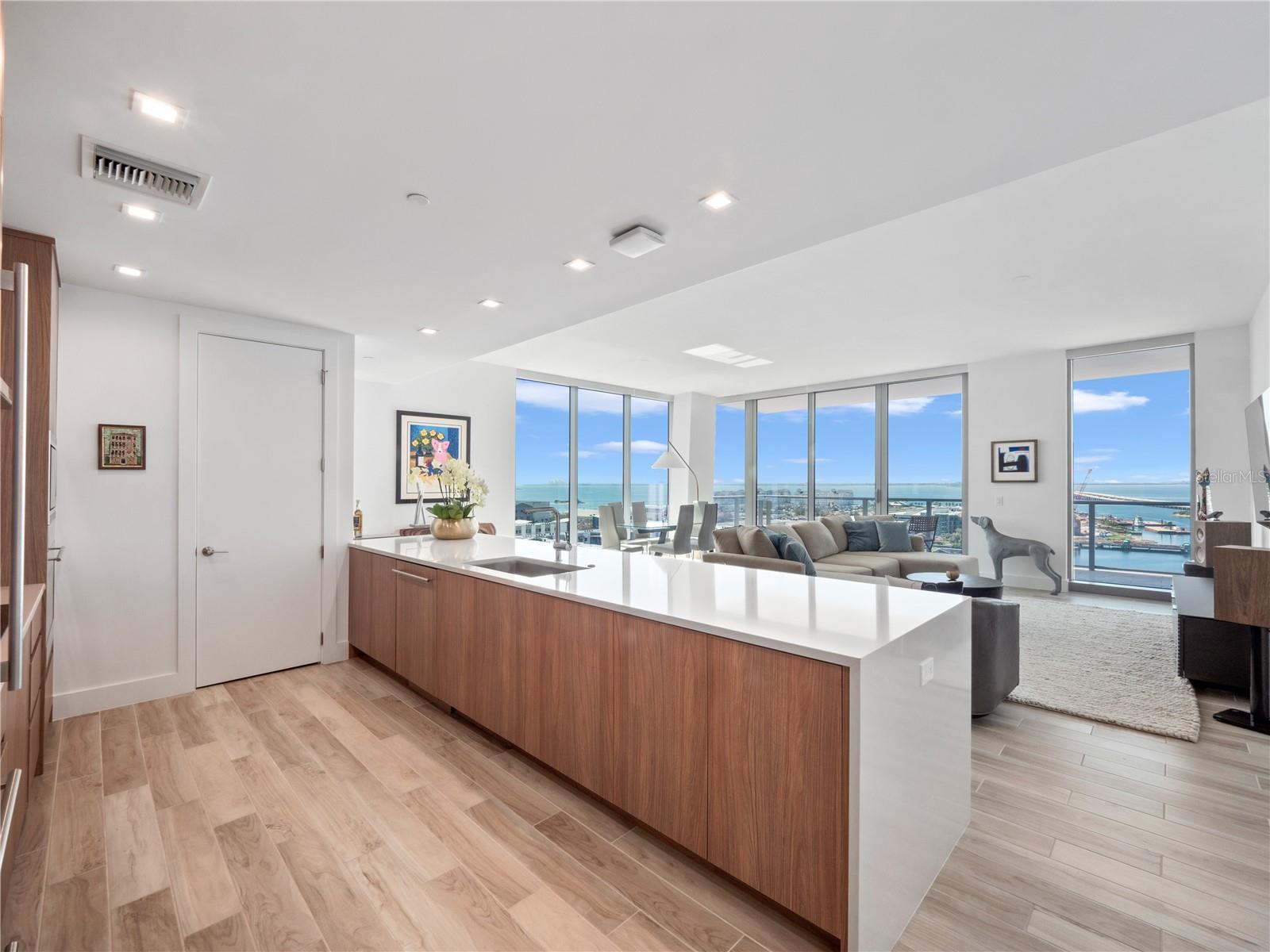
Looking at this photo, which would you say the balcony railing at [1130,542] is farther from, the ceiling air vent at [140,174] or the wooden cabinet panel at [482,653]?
the ceiling air vent at [140,174]

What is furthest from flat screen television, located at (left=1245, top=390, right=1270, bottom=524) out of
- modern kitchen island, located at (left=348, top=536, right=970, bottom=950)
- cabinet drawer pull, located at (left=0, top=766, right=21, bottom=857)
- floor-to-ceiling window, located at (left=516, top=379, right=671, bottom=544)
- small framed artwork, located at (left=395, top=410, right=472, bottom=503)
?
small framed artwork, located at (left=395, top=410, right=472, bottom=503)

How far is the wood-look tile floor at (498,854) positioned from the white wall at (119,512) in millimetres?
481

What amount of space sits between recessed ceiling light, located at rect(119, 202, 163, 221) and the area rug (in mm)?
4774

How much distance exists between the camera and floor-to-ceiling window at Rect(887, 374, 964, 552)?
7512 millimetres

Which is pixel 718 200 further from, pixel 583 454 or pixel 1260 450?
pixel 583 454

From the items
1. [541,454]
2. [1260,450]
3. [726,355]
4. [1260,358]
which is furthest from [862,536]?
[541,454]

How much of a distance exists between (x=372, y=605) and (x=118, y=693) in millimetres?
1338

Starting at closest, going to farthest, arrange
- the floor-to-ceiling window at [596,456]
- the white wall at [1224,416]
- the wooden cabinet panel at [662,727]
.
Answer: the wooden cabinet panel at [662,727] → the white wall at [1224,416] → the floor-to-ceiling window at [596,456]

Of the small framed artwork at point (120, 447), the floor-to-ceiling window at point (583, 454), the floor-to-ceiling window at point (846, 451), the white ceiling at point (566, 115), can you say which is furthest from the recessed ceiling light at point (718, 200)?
the floor-to-ceiling window at point (846, 451)

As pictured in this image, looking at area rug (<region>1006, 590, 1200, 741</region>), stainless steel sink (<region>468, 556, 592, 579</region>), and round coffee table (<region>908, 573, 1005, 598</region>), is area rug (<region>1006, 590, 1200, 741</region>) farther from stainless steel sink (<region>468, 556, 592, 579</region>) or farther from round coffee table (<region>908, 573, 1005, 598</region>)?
stainless steel sink (<region>468, 556, 592, 579</region>)

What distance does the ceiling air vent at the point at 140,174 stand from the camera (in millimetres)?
1896

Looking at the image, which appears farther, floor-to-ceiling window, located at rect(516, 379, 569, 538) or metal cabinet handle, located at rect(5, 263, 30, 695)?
floor-to-ceiling window, located at rect(516, 379, 569, 538)

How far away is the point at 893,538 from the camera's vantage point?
6.58 m

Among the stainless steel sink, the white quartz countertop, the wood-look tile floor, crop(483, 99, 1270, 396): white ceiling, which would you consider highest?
crop(483, 99, 1270, 396): white ceiling
